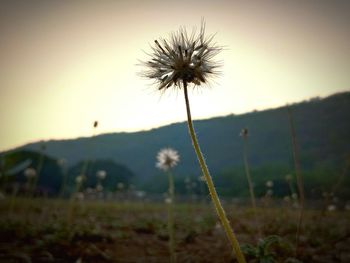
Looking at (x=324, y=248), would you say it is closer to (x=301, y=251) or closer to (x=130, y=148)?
(x=301, y=251)

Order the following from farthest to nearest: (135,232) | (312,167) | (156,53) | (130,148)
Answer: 1. (130,148)
2. (312,167)
3. (135,232)
4. (156,53)

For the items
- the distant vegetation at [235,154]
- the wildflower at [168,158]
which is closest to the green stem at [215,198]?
the wildflower at [168,158]

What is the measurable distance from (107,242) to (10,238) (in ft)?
4.16

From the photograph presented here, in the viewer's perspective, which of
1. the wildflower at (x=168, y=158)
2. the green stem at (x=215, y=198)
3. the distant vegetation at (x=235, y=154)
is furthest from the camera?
the distant vegetation at (x=235, y=154)

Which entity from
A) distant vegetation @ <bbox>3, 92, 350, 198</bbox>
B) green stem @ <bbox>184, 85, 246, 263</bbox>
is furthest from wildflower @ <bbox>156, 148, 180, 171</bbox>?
distant vegetation @ <bbox>3, 92, 350, 198</bbox>

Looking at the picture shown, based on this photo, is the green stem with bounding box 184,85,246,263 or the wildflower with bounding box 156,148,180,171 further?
the wildflower with bounding box 156,148,180,171

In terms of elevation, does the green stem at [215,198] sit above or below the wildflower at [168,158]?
below

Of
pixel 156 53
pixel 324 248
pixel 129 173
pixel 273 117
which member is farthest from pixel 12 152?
pixel 273 117

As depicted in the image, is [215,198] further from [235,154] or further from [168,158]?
[235,154]

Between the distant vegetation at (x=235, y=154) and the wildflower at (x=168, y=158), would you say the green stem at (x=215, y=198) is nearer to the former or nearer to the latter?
the wildflower at (x=168, y=158)

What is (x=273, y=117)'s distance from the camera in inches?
2290

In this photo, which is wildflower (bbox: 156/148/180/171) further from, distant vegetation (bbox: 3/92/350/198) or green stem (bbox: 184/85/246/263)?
distant vegetation (bbox: 3/92/350/198)

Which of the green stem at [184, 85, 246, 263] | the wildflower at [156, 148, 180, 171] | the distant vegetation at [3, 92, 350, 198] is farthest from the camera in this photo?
the distant vegetation at [3, 92, 350, 198]

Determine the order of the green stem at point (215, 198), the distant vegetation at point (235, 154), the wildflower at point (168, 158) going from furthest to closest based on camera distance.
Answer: the distant vegetation at point (235, 154) < the wildflower at point (168, 158) < the green stem at point (215, 198)
